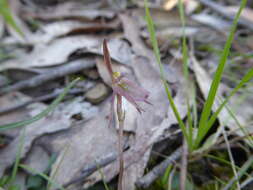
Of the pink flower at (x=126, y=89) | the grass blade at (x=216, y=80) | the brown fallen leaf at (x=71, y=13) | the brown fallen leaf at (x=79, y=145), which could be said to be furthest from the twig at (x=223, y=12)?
the pink flower at (x=126, y=89)

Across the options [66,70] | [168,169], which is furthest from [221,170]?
[66,70]

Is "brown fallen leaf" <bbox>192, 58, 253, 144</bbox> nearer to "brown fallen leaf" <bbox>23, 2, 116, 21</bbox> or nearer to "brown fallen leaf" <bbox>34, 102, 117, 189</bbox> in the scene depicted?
"brown fallen leaf" <bbox>34, 102, 117, 189</bbox>

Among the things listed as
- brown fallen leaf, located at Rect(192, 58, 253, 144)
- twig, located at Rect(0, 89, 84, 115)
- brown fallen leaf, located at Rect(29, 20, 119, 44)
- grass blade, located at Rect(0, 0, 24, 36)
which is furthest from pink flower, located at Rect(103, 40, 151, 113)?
grass blade, located at Rect(0, 0, 24, 36)

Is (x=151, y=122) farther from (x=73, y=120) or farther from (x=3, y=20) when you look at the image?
(x=3, y=20)

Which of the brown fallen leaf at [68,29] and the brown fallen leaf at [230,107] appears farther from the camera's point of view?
the brown fallen leaf at [68,29]

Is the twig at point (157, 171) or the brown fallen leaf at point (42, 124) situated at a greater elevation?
the brown fallen leaf at point (42, 124)

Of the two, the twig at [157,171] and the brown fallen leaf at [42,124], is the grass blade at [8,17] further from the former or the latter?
the twig at [157,171]

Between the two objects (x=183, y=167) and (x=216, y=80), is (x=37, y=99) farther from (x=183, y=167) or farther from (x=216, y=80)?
(x=216, y=80)
